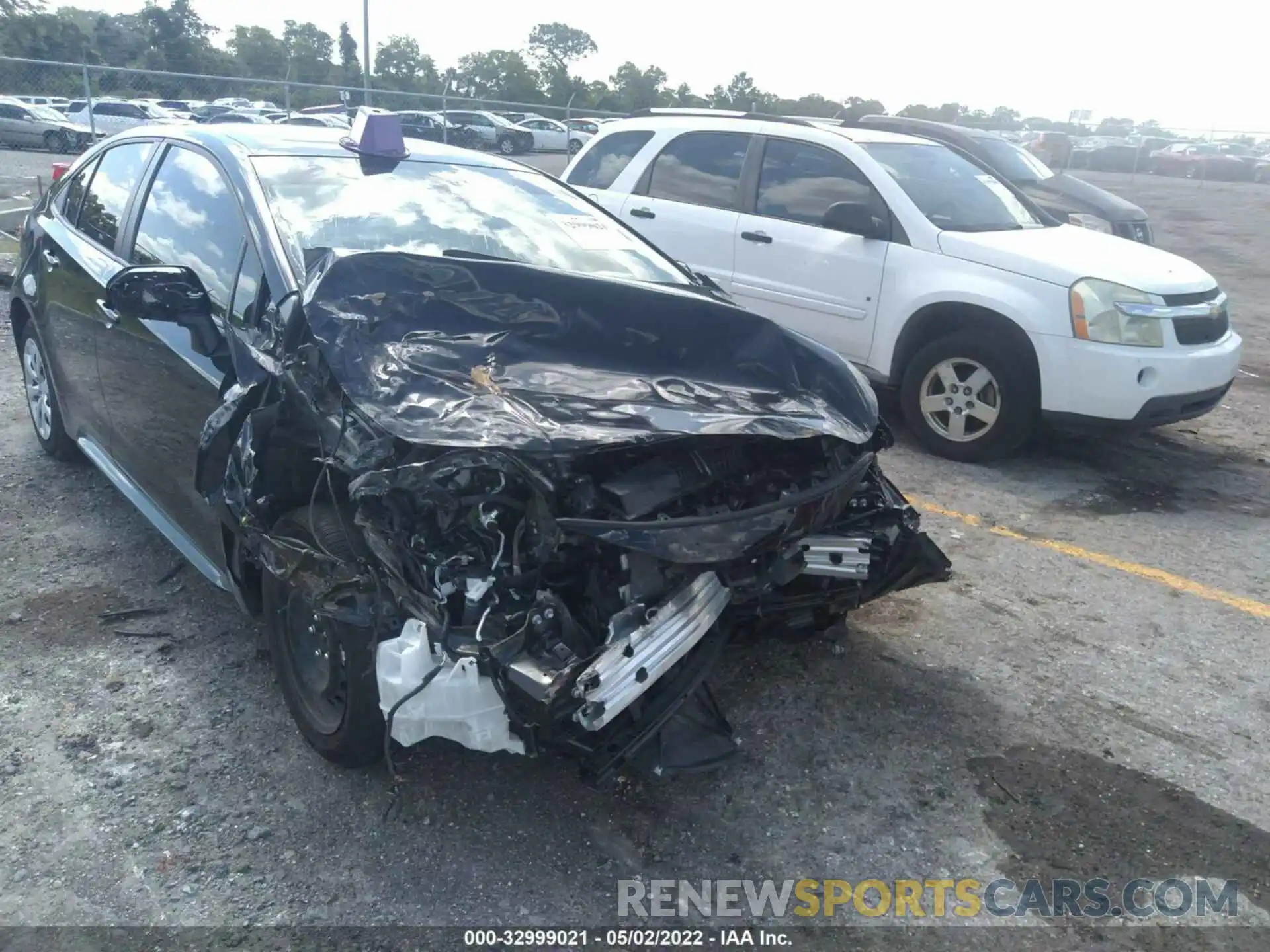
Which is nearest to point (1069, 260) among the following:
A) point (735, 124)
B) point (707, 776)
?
point (735, 124)

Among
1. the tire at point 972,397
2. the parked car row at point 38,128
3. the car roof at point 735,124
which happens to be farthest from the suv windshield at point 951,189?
the parked car row at point 38,128

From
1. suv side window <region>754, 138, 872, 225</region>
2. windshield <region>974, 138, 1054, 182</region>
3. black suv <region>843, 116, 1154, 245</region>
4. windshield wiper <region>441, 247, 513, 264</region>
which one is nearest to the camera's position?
windshield wiper <region>441, 247, 513, 264</region>

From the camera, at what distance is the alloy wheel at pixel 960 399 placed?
5945 millimetres

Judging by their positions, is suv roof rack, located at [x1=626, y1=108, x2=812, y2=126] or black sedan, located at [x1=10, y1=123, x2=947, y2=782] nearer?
black sedan, located at [x1=10, y1=123, x2=947, y2=782]

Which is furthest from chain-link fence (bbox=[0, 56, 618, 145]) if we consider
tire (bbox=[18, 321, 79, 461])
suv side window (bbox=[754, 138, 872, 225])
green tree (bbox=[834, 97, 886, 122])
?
green tree (bbox=[834, 97, 886, 122])

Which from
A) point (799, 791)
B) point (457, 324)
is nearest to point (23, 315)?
point (457, 324)

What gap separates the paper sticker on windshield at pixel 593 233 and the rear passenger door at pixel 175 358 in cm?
129

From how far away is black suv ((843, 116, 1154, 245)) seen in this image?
11109 mm

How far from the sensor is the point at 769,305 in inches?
265

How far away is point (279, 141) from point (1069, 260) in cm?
426

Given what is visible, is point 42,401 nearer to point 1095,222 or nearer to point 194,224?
point 194,224

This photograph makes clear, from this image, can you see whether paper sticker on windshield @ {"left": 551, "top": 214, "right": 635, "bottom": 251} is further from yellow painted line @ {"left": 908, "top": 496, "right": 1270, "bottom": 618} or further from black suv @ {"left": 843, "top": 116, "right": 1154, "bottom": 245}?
black suv @ {"left": 843, "top": 116, "right": 1154, "bottom": 245}

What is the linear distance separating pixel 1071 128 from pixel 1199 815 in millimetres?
46718

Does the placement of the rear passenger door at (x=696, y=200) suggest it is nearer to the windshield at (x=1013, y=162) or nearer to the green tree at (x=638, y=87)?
the windshield at (x=1013, y=162)
